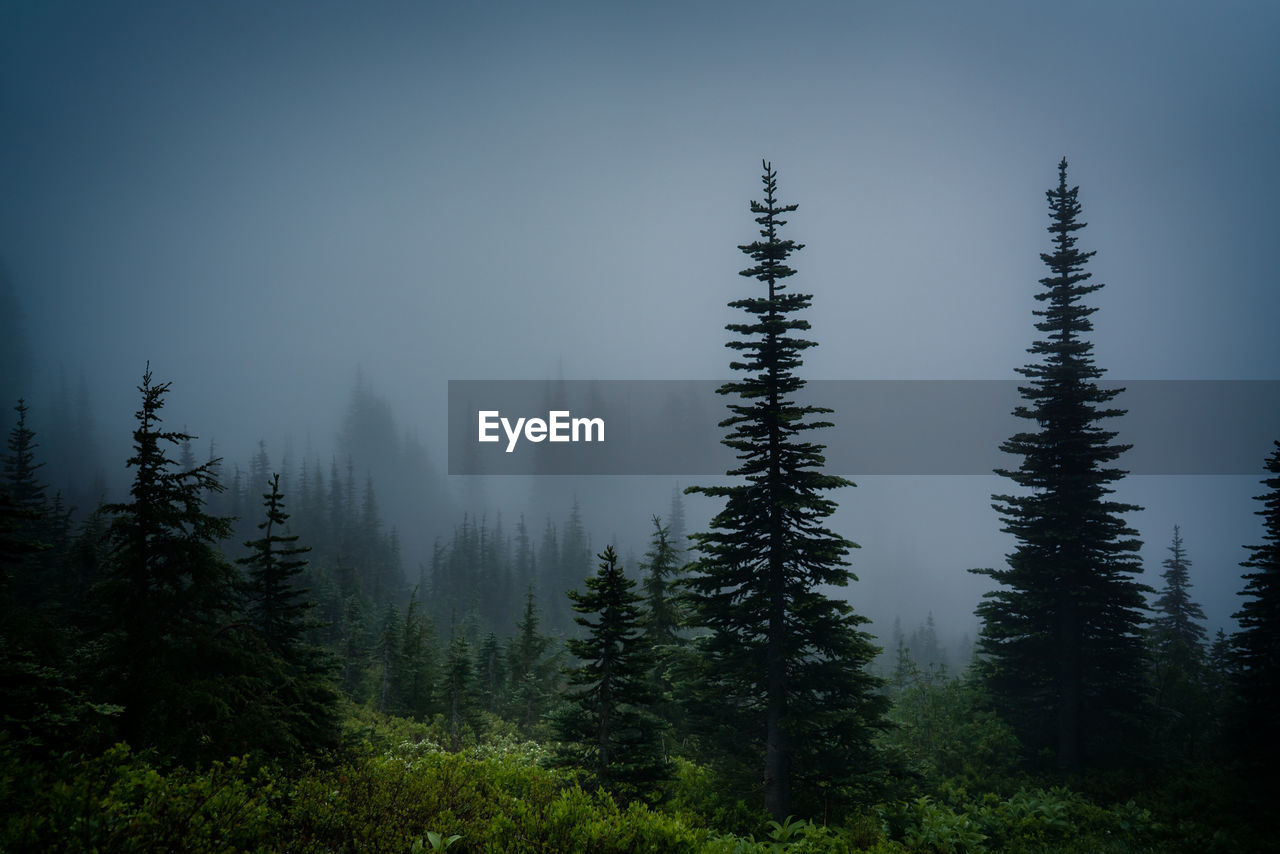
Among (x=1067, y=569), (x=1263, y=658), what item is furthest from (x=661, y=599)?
(x=1263, y=658)

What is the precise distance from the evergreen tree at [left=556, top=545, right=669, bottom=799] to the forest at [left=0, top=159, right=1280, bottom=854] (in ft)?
0.31

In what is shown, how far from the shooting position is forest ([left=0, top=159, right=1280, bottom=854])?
756 centimetres

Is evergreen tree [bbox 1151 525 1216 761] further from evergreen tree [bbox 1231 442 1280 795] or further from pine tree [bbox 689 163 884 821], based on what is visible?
pine tree [bbox 689 163 884 821]

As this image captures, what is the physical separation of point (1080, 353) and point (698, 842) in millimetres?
24028

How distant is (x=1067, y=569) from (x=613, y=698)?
61.8 feet

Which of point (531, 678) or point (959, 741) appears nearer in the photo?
point (959, 741)

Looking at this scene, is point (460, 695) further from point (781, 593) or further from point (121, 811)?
point (121, 811)

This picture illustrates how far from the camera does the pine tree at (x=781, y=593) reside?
50.7ft

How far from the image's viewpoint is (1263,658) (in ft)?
57.2

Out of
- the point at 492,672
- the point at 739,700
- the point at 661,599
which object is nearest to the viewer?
the point at 739,700

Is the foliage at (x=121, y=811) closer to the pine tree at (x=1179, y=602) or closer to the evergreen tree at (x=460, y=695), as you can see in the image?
the evergreen tree at (x=460, y=695)

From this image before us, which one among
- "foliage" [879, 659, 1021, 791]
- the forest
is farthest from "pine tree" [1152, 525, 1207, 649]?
"foliage" [879, 659, 1021, 791]

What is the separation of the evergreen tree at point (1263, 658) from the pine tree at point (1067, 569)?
296 centimetres

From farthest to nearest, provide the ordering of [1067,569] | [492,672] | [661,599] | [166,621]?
[492,672], [661,599], [1067,569], [166,621]
